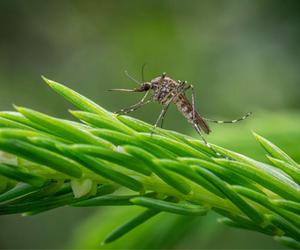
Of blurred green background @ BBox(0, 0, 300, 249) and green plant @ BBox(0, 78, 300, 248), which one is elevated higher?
blurred green background @ BBox(0, 0, 300, 249)

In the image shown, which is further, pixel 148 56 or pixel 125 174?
pixel 148 56

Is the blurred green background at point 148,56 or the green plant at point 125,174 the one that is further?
the blurred green background at point 148,56

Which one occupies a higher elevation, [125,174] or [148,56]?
[148,56]

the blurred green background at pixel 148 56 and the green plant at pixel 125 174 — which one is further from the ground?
the blurred green background at pixel 148 56

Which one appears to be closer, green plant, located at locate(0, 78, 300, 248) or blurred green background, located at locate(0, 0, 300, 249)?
green plant, located at locate(0, 78, 300, 248)

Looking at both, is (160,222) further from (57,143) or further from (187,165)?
(57,143)

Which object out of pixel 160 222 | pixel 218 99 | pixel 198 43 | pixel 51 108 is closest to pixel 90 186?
pixel 160 222
